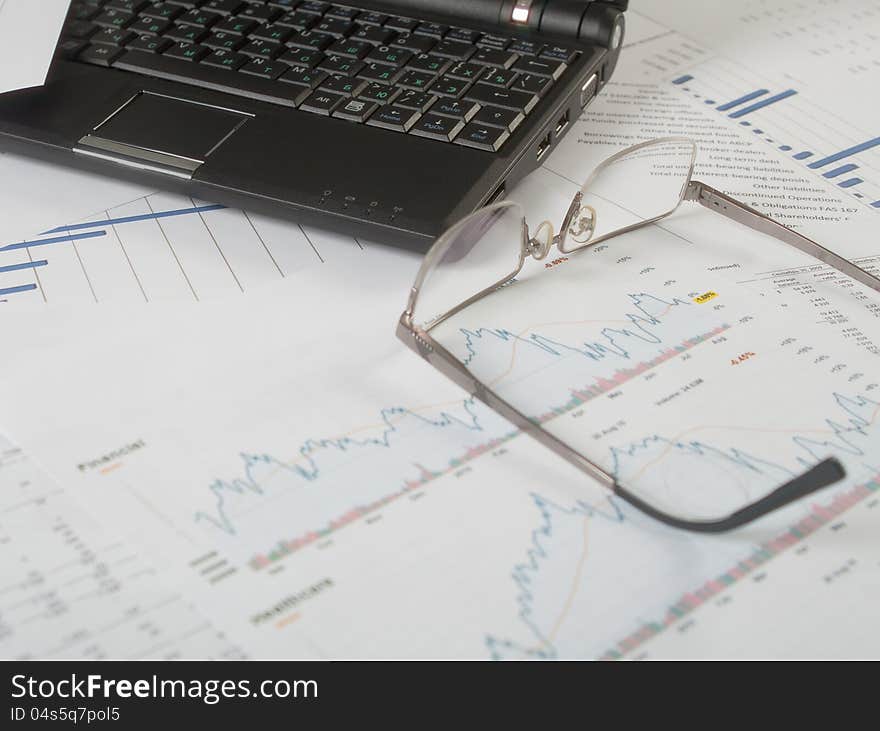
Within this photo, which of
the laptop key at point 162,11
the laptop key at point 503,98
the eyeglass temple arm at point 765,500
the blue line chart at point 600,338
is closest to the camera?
the eyeglass temple arm at point 765,500

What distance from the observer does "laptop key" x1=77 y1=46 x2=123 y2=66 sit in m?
0.76

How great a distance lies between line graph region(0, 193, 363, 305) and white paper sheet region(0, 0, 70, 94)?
4.9 inches

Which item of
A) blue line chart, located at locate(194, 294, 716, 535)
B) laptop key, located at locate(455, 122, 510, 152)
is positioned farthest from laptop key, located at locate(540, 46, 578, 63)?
blue line chart, located at locate(194, 294, 716, 535)

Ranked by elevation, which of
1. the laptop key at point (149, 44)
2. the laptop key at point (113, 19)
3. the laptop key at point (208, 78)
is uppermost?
the laptop key at point (113, 19)

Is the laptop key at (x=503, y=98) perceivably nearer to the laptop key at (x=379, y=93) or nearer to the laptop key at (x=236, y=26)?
the laptop key at (x=379, y=93)

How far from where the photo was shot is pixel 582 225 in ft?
2.20

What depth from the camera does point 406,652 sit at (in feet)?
1.43

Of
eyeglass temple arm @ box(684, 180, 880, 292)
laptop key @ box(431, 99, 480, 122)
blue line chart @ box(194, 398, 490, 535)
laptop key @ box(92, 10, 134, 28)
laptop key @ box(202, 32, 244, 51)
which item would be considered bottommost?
blue line chart @ box(194, 398, 490, 535)

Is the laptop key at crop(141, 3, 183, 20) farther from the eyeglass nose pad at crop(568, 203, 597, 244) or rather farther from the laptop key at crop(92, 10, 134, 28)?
the eyeglass nose pad at crop(568, 203, 597, 244)

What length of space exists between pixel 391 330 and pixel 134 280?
170 mm

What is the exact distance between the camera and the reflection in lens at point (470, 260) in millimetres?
596

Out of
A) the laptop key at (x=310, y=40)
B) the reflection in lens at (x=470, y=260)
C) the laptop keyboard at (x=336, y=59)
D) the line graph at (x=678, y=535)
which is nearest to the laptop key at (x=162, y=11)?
the laptop keyboard at (x=336, y=59)
